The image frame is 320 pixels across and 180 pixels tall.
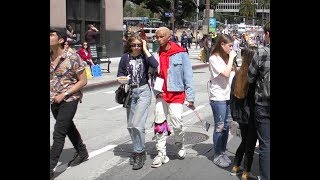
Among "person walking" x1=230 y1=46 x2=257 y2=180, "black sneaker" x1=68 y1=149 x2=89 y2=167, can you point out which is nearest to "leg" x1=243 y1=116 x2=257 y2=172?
"person walking" x1=230 y1=46 x2=257 y2=180

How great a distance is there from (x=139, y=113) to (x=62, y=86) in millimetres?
1021

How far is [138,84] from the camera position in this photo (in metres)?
5.88

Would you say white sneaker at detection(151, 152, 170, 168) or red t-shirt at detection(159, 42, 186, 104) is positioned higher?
red t-shirt at detection(159, 42, 186, 104)

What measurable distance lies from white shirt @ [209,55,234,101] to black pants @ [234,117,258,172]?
1.85 ft

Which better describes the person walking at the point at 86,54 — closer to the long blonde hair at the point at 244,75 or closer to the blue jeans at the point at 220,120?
the blue jeans at the point at 220,120

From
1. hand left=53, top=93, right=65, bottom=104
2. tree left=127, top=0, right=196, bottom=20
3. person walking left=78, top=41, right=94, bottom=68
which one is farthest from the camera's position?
tree left=127, top=0, right=196, bottom=20

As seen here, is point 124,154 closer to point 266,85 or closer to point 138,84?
point 138,84

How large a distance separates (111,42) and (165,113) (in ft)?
66.6

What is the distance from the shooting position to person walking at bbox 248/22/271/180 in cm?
445

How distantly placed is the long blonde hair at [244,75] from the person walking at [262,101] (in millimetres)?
338

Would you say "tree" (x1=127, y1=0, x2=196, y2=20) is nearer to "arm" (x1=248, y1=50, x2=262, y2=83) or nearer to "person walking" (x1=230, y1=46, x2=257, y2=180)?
"person walking" (x1=230, y1=46, x2=257, y2=180)

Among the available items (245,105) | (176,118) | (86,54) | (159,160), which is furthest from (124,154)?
(86,54)
